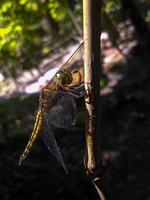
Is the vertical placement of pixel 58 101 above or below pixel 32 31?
below

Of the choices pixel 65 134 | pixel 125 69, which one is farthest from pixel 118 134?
pixel 125 69

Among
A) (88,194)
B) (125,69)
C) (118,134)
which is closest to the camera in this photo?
(88,194)

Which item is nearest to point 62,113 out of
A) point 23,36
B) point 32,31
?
point 23,36

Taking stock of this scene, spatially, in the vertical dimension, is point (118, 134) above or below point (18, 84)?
below

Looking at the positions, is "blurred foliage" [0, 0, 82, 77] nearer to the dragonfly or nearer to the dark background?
the dark background

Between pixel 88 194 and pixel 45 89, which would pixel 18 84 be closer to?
pixel 88 194

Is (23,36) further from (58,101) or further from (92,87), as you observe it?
(92,87)
